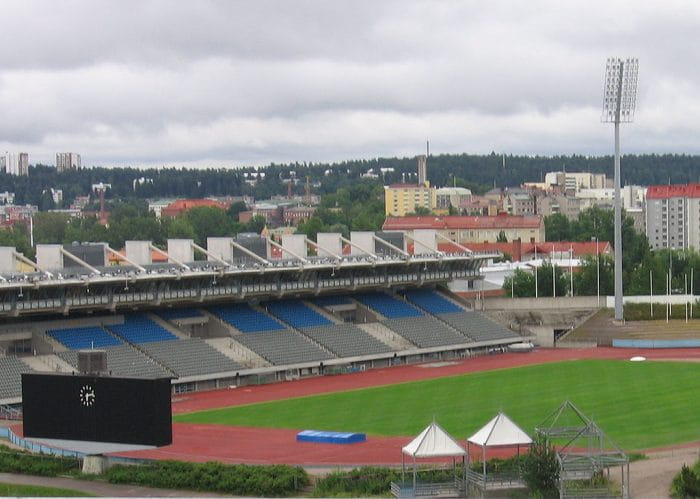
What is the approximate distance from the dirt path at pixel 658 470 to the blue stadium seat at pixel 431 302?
38955 mm

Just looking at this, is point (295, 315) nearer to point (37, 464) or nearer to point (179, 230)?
point (37, 464)

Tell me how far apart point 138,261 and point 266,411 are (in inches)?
688

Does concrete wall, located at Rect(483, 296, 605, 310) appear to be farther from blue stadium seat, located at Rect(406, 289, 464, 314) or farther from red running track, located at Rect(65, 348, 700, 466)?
red running track, located at Rect(65, 348, 700, 466)

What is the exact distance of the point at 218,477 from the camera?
42500 mm

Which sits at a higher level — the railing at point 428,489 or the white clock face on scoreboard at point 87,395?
the white clock face on scoreboard at point 87,395

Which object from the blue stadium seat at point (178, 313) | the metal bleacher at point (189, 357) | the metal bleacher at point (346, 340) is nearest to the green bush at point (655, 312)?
the metal bleacher at point (346, 340)

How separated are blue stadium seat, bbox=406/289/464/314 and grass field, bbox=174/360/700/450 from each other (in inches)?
563

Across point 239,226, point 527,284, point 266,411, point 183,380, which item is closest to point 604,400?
point 266,411

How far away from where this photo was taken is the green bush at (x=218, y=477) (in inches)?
1633

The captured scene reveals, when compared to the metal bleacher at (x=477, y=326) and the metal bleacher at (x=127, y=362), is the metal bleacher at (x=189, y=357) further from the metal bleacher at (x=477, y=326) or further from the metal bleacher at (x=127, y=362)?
the metal bleacher at (x=477, y=326)

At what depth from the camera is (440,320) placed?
83562mm

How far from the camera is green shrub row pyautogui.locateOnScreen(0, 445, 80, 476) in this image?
148ft

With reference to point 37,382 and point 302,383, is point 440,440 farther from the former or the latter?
point 302,383

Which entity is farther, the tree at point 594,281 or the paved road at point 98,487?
the tree at point 594,281
